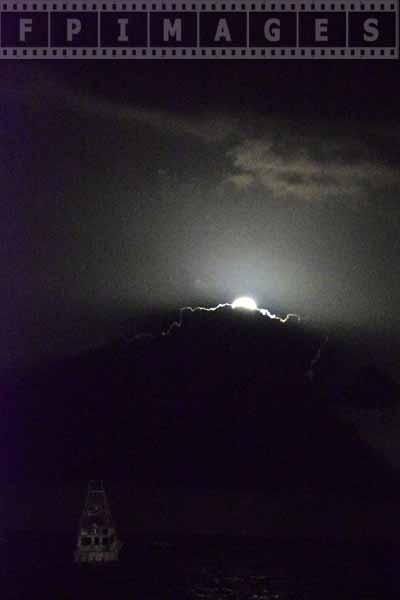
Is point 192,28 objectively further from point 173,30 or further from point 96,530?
point 96,530

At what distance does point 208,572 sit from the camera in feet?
92.4

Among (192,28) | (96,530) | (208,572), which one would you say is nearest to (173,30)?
(192,28)

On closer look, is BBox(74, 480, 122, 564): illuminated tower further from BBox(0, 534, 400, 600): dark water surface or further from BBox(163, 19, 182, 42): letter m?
BBox(163, 19, 182, 42): letter m

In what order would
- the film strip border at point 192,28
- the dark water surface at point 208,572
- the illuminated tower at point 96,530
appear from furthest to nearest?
the dark water surface at point 208,572 → the illuminated tower at point 96,530 → the film strip border at point 192,28

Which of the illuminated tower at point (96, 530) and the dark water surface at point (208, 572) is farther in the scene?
the dark water surface at point (208, 572)

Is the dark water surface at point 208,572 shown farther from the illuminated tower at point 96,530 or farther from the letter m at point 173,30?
the letter m at point 173,30

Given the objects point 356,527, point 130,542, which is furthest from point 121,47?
point 130,542

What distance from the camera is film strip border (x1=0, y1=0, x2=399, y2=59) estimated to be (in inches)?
573

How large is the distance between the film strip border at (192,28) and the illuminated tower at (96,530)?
894cm

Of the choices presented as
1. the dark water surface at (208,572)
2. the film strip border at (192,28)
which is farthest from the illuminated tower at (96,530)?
the film strip border at (192,28)

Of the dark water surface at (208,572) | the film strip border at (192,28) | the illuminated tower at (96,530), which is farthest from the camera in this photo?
the dark water surface at (208,572)

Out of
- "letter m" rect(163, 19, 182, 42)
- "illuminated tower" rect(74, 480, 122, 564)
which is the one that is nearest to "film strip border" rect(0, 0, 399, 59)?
"letter m" rect(163, 19, 182, 42)

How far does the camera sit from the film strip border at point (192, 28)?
14.5 m

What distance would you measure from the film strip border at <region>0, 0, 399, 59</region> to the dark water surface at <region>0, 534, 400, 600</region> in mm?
11195
